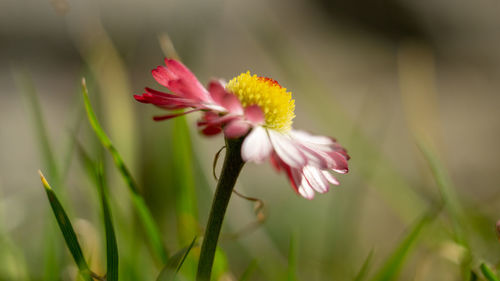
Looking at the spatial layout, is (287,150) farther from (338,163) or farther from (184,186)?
(184,186)

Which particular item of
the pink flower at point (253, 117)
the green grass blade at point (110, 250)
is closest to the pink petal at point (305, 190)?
the pink flower at point (253, 117)

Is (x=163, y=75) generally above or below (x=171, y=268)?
above

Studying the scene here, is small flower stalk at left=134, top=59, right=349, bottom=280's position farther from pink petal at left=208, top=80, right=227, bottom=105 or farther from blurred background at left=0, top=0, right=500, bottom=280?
blurred background at left=0, top=0, right=500, bottom=280

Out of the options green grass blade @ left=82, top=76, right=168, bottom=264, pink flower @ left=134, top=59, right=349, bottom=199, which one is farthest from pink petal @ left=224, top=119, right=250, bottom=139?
green grass blade @ left=82, top=76, right=168, bottom=264

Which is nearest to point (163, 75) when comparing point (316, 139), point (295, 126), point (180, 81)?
point (180, 81)

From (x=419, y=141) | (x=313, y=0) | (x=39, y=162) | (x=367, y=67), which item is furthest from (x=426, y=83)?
(x=39, y=162)

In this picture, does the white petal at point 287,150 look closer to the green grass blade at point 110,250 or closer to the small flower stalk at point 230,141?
the small flower stalk at point 230,141

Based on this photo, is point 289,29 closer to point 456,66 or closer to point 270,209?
point 456,66
